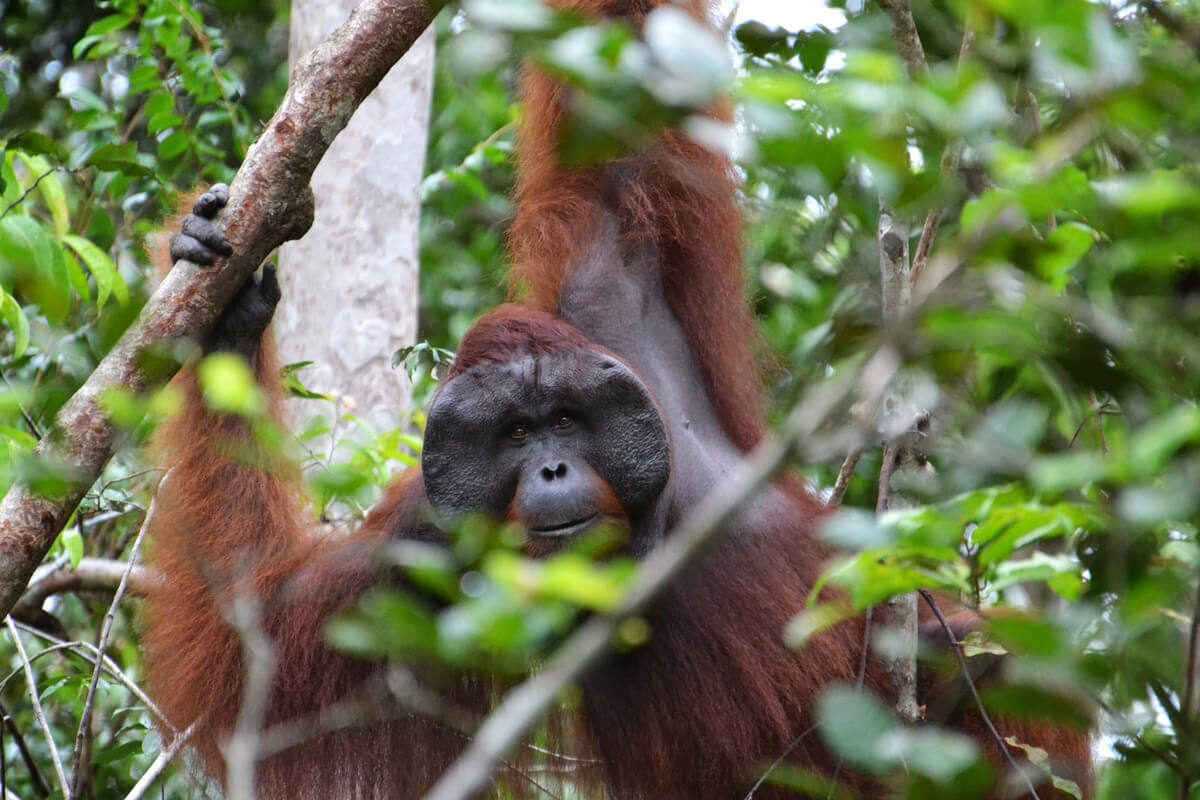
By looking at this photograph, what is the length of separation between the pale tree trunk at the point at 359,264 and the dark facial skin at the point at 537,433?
2.08 m

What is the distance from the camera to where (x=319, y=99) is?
3.30 metres

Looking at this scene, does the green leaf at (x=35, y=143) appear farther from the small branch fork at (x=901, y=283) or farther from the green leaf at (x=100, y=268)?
the small branch fork at (x=901, y=283)

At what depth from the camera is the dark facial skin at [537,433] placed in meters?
3.55

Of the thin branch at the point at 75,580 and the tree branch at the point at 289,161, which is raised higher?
the tree branch at the point at 289,161

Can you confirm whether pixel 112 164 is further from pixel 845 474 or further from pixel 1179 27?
pixel 1179 27

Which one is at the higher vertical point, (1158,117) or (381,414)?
(1158,117)

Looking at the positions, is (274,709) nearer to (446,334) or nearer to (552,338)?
(552,338)

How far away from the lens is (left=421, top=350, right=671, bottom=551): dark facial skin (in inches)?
140

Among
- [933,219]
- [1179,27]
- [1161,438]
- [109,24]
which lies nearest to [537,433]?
[933,219]

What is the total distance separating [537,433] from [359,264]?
242 cm

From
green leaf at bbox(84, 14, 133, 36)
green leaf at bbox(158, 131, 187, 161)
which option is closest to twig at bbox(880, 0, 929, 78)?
green leaf at bbox(158, 131, 187, 161)

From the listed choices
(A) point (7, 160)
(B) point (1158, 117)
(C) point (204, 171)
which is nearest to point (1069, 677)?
(B) point (1158, 117)

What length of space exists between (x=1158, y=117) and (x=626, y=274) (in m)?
2.85

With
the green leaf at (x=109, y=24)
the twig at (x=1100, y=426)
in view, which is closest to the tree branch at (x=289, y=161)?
the twig at (x=1100, y=426)
